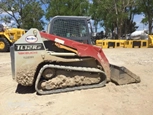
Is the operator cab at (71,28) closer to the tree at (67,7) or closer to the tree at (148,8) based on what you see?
the tree at (148,8)

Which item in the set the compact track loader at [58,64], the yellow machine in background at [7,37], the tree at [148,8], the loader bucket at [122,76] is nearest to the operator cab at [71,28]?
the compact track loader at [58,64]

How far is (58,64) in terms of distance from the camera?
5.51 meters

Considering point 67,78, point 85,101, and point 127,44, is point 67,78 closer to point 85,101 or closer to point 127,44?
point 85,101

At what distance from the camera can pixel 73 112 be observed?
4227 mm

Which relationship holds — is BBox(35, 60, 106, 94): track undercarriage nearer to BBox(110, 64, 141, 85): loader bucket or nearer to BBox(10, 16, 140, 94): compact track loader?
BBox(10, 16, 140, 94): compact track loader

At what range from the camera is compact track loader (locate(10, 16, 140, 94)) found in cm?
522

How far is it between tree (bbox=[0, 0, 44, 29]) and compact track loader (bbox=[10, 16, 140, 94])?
29232 mm

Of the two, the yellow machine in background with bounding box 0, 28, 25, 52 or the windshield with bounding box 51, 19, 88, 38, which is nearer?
the windshield with bounding box 51, 19, 88, 38

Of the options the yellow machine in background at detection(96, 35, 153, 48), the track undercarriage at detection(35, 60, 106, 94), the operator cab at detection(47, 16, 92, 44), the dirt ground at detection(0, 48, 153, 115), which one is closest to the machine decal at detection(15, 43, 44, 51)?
the track undercarriage at detection(35, 60, 106, 94)

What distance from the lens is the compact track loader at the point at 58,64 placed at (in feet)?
17.1

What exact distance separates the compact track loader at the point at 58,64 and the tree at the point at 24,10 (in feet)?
95.9

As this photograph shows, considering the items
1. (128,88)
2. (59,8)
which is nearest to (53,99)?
(128,88)

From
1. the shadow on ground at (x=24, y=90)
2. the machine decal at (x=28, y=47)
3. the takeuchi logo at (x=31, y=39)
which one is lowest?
the shadow on ground at (x=24, y=90)

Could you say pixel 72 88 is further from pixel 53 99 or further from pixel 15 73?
pixel 15 73
